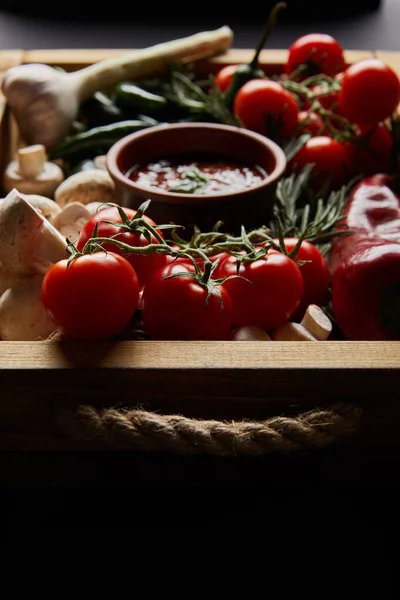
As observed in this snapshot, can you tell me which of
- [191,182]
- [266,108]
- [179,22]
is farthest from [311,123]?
[179,22]

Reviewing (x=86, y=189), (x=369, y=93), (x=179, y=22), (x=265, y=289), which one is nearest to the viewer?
(x=265, y=289)

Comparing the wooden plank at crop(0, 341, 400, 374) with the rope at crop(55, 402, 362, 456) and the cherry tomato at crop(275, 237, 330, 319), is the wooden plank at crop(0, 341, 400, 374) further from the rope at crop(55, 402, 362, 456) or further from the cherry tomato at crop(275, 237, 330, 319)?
the cherry tomato at crop(275, 237, 330, 319)

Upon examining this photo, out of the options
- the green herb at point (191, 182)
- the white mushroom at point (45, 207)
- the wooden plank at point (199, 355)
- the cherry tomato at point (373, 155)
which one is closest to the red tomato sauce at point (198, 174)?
the green herb at point (191, 182)

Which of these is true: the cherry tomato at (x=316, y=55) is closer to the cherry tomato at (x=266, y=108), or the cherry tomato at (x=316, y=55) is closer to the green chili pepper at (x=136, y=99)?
the cherry tomato at (x=266, y=108)

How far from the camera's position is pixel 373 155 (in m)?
1.48

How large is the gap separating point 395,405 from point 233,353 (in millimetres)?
203

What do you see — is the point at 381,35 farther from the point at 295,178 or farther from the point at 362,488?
the point at 362,488

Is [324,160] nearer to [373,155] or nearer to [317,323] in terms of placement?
[373,155]

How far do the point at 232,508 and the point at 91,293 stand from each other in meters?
0.34

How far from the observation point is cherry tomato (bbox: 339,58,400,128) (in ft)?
4.79

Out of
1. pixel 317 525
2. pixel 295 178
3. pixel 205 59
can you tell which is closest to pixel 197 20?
pixel 205 59

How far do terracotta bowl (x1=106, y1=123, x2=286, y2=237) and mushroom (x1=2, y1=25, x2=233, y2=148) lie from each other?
30cm

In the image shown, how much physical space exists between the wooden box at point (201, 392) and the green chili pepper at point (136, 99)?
78 centimetres

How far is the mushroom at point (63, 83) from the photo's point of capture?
1527 mm
